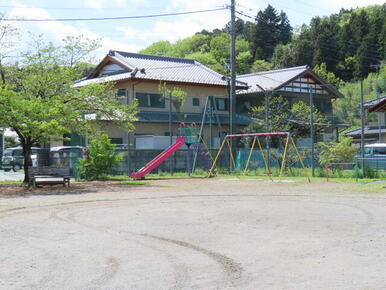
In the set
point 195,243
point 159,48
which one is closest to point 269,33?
point 159,48

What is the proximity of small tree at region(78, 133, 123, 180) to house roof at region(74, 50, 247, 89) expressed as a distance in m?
11.4

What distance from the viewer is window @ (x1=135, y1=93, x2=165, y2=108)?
3906 cm

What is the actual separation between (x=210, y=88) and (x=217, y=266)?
3625cm

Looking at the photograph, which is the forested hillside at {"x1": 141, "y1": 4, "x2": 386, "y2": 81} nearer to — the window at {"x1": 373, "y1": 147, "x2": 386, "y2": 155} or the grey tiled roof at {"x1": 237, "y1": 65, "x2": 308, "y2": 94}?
the grey tiled roof at {"x1": 237, "y1": 65, "x2": 308, "y2": 94}

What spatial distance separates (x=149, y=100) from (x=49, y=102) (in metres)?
18.8

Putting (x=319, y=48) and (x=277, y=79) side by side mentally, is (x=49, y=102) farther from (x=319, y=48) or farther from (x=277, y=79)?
(x=319, y=48)

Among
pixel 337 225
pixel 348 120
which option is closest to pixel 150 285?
pixel 337 225

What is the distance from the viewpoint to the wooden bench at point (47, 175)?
21641 mm

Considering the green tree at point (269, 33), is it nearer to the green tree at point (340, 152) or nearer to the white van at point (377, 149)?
the white van at point (377, 149)

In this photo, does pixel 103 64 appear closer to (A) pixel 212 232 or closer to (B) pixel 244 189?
(B) pixel 244 189

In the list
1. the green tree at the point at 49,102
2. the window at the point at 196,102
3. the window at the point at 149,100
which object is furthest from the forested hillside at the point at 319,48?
the green tree at the point at 49,102

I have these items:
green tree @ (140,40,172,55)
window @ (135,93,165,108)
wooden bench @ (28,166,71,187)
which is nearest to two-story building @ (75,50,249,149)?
window @ (135,93,165,108)

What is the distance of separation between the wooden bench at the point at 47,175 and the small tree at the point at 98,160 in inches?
159

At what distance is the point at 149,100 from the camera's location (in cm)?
3953
